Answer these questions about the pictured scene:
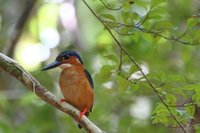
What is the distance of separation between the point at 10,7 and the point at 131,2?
3.89 meters

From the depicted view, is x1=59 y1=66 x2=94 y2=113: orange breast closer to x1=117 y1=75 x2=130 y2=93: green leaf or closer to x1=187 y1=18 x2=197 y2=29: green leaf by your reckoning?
x1=117 y1=75 x2=130 y2=93: green leaf

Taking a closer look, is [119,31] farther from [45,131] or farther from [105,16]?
[45,131]

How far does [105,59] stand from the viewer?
176 inches

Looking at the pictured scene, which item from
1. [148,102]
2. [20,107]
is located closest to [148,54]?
[148,102]

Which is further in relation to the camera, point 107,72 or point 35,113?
point 35,113

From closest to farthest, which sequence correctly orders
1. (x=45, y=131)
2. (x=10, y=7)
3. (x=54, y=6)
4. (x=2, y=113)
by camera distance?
(x=45, y=131), (x=2, y=113), (x=10, y=7), (x=54, y=6)

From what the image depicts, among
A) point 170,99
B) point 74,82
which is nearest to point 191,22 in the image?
point 170,99

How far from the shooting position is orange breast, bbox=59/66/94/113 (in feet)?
13.6

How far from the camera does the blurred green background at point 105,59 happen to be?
382cm

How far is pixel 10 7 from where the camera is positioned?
7.29m

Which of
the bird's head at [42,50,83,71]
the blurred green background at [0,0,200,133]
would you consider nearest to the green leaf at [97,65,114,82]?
the blurred green background at [0,0,200,133]

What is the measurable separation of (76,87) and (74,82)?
40 mm

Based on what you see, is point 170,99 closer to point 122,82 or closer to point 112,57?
point 122,82

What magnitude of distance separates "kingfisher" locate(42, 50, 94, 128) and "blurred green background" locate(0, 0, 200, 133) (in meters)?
0.12
